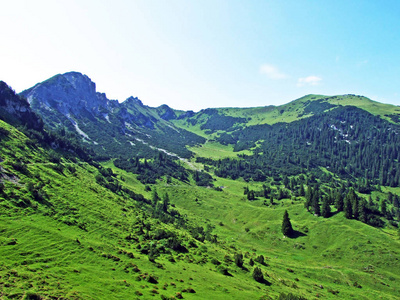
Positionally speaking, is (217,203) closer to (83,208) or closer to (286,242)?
(286,242)

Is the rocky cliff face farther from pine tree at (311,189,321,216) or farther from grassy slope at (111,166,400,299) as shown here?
pine tree at (311,189,321,216)

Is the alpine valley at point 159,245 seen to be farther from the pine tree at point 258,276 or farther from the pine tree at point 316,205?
the pine tree at point 316,205

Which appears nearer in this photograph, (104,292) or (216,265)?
(104,292)

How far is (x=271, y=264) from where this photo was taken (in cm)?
9694

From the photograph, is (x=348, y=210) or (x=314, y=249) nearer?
(x=314, y=249)

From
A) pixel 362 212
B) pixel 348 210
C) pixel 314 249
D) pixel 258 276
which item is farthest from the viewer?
pixel 348 210

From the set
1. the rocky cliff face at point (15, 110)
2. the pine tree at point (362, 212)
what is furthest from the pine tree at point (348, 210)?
the rocky cliff face at point (15, 110)

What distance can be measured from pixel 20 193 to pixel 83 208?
2075cm

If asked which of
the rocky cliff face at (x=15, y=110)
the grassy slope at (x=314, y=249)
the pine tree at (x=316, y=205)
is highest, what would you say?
the rocky cliff face at (x=15, y=110)

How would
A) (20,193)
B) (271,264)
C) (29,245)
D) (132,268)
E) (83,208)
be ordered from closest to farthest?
(29,245)
(132,268)
(20,193)
(83,208)
(271,264)

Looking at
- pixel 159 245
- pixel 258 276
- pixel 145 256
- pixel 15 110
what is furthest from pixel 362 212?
pixel 15 110

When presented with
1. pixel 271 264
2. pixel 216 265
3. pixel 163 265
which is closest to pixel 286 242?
pixel 271 264

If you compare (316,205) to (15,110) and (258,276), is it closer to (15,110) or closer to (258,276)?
(258,276)

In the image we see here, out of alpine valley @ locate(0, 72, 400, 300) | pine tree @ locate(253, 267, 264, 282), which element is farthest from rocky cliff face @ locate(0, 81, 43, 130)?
pine tree @ locate(253, 267, 264, 282)
